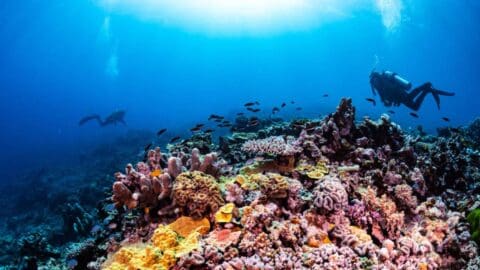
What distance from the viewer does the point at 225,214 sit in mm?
4250

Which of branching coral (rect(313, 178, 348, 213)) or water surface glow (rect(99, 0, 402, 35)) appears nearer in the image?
branching coral (rect(313, 178, 348, 213))

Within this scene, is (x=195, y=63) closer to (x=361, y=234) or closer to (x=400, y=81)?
(x=400, y=81)

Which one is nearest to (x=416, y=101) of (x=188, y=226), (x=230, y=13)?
(x=188, y=226)

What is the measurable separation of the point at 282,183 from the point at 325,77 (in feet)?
606

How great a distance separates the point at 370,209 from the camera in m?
4.62

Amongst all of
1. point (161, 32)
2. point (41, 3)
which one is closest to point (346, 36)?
point (161, 32)

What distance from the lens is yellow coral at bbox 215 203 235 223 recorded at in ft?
13.8

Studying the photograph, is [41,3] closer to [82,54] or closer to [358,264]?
[358,264]

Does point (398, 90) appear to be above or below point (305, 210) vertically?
above

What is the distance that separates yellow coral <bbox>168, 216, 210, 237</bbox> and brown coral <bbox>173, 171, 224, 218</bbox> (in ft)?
0.27

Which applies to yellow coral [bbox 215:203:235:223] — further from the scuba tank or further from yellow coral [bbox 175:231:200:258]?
the scuba tank

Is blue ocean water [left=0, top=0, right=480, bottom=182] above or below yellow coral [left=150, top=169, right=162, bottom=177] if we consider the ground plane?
above

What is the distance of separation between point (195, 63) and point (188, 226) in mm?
184924

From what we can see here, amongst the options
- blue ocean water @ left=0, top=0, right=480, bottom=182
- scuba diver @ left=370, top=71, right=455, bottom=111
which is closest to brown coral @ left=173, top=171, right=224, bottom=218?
scuba diver @ left=370, top=71, right=455, bottom=111
